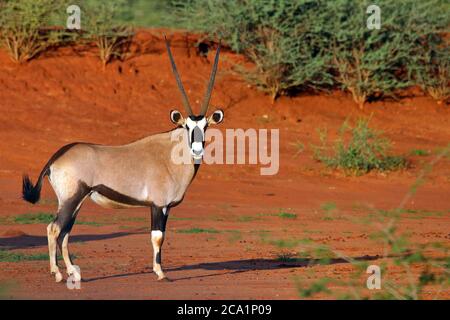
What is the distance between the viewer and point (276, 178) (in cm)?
1811

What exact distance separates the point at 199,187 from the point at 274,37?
5.82 meters

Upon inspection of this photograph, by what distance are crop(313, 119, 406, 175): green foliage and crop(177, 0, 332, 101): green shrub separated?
342 centimetres

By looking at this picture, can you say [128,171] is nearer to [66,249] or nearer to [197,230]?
[66,249]

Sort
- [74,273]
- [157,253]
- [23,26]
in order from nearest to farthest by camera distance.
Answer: [74,273] < [157,253] < [23,26]

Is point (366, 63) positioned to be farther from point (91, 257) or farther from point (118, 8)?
point (91, 257)

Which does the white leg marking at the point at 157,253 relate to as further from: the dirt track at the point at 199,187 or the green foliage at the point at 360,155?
the green foliage at the point at 360,155

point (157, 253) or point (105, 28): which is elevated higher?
point (105, 28)

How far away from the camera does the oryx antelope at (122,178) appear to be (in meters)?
9.34

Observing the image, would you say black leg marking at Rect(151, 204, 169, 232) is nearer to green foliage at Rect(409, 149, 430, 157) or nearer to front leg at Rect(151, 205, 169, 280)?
front leg at Rect(151, 205, 169, 280)

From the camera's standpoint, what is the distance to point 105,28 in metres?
21.9

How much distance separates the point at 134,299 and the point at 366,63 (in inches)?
592

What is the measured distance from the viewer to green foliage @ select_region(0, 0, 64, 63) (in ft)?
69.1

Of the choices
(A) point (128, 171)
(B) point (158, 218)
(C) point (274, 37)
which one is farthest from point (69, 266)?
(C) point (274, 37)
